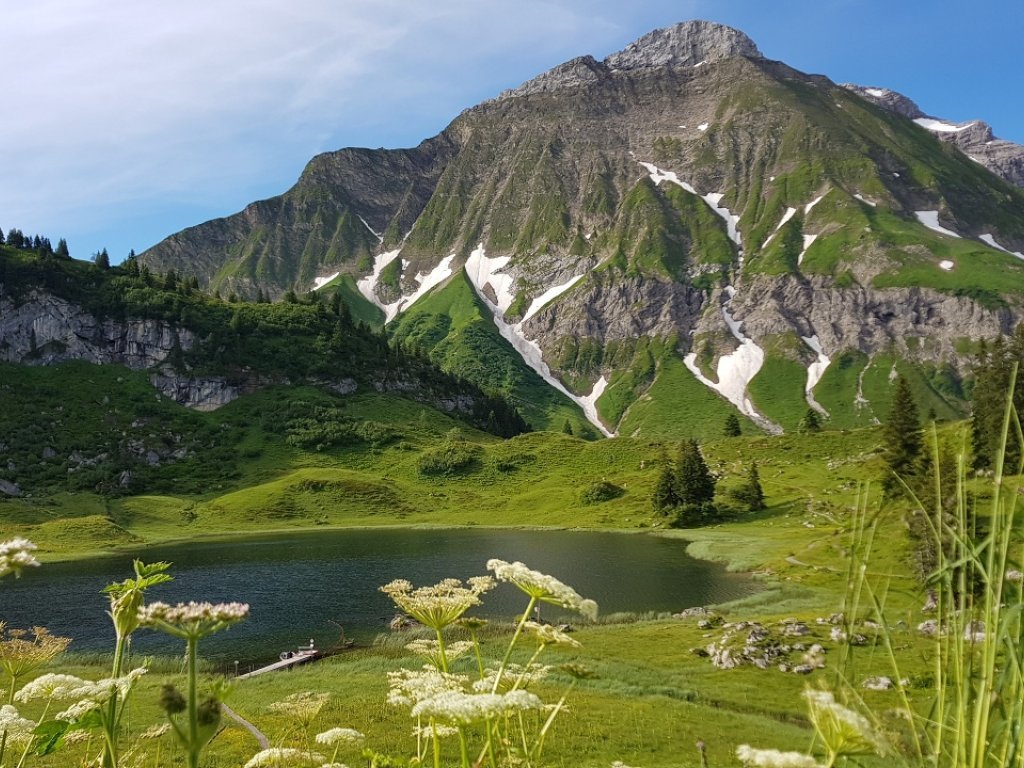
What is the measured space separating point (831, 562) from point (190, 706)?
72754mm

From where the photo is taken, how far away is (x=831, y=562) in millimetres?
65688

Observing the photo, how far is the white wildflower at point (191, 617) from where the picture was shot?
171 inches

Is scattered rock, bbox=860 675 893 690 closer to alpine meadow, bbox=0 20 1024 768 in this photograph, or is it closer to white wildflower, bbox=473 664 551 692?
alpine meadow, bbox=0 20 1024 768

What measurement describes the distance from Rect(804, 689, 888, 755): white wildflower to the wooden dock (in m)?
36.6

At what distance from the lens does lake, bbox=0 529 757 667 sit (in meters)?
48.3

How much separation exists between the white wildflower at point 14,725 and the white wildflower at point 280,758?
2004mm

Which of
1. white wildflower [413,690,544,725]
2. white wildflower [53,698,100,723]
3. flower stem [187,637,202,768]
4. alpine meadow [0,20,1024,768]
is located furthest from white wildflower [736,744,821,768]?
white wildflower [53,698,100,723]

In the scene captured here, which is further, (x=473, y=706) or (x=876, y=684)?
(x=876, y=684)

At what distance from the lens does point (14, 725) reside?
20.0ft

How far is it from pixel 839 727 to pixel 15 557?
20.2 ft

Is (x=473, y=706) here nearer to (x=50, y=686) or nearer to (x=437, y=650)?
(x=437, y=650)

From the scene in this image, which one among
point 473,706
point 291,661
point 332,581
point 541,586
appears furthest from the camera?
point 332,581

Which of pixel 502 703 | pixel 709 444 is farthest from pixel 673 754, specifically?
pixel 709 444

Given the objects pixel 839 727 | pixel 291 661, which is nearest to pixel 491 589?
pixel 839 727
